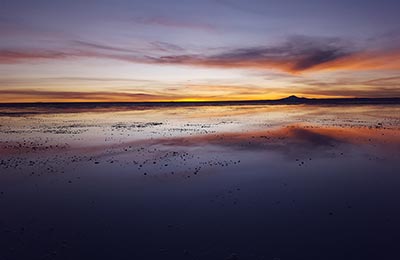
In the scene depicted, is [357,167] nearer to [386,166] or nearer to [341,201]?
[386,166]

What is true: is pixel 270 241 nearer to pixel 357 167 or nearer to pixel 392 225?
pixel 392 225

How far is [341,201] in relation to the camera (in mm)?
13570

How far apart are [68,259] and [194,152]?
1674 cm

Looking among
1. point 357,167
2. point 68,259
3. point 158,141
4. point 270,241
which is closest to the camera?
point 68,259

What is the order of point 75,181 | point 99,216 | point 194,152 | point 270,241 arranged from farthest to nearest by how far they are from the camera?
point 194,152, point 75,181, point 99,216, point 270,241

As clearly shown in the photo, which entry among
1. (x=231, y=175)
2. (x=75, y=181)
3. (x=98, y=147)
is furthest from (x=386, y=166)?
(x=98, y=147)

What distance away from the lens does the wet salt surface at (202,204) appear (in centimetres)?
988

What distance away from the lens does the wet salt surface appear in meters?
9.88

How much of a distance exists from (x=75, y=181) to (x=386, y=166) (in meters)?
17.8

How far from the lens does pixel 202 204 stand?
44.5ft

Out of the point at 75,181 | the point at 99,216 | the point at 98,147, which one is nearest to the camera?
the point at 99,216

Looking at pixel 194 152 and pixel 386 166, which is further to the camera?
pixel 194 152

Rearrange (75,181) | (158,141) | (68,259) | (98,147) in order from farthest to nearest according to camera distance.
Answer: (158,141), (98,147), (75,181), (68,259)

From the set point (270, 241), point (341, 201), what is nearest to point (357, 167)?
point (341, 201)
